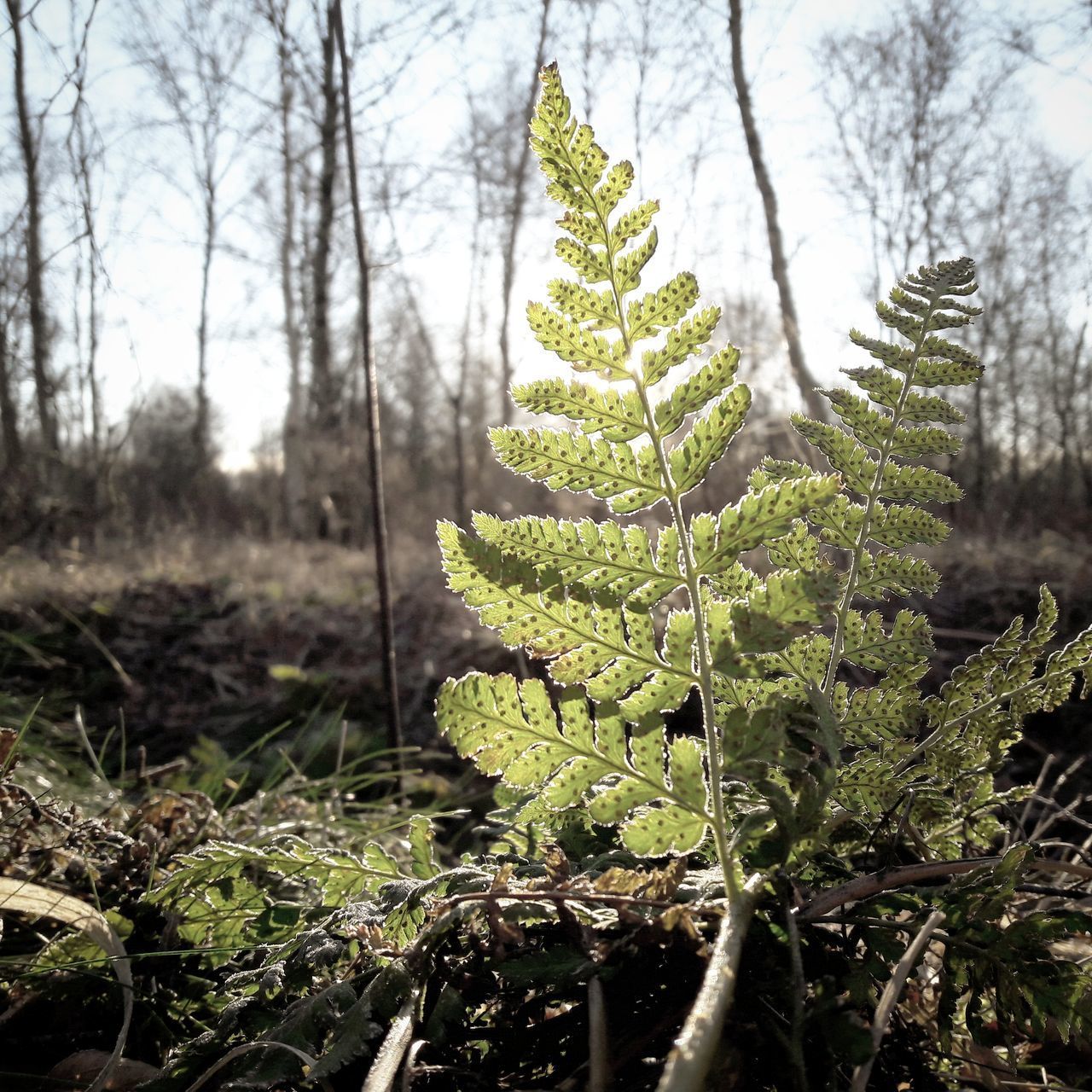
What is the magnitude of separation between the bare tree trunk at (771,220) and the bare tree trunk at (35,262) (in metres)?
5.50

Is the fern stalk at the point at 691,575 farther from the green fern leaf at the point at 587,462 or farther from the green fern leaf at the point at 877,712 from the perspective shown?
the green fern leaf at the point at 877,712

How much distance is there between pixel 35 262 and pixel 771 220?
640cm

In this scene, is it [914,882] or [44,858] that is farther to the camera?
[44,858]

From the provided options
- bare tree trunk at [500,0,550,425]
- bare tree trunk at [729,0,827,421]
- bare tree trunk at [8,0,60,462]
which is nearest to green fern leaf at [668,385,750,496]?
bare tree trunk at [8,0,60,462]

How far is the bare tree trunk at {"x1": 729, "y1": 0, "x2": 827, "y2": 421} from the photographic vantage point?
7000 mm

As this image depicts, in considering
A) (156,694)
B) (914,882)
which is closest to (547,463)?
(914,882)

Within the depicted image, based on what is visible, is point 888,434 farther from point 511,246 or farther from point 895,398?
point 511,246

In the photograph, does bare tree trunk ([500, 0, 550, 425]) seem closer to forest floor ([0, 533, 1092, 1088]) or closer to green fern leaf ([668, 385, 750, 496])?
forest floor ([0, 533, 1092, 1088])

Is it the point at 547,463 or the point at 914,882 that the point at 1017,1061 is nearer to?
the point at 914,882

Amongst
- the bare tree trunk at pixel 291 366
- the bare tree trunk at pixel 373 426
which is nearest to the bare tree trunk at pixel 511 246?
the bare tree trunk at pixel 291 366

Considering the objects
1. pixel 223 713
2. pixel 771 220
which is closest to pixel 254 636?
pixel 223 713

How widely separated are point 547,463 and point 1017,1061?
0.89 metres

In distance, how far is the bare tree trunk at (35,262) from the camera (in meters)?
4.33

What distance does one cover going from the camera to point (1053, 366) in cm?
2366
